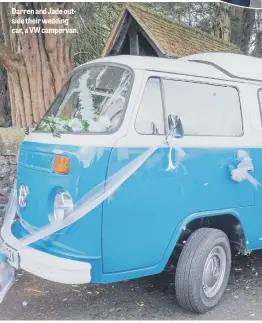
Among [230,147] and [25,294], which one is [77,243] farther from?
[230,147]

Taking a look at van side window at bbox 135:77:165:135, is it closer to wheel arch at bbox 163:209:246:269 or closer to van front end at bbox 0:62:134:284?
van front end at bbox 0:62:134:284

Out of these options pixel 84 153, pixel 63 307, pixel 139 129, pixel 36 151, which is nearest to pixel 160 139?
pixel 139 129

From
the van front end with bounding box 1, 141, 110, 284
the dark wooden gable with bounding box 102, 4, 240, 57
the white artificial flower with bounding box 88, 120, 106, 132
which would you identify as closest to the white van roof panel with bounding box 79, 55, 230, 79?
the white artificial flower with bounding box 88, 120, 106, 132

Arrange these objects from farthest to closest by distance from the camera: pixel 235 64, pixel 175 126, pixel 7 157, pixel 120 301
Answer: pixel 7 157
pixel 235 64
pixel 120 301
pixel 175 126

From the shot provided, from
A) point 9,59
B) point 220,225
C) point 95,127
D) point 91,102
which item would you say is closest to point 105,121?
point 95,127

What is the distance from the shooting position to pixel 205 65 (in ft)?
14.6

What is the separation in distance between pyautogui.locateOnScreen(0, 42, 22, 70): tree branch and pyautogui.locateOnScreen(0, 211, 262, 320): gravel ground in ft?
10.7

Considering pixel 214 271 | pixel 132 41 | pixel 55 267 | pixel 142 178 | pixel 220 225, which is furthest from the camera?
pixel 132 41

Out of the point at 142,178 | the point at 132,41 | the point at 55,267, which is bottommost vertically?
the point at 55,267

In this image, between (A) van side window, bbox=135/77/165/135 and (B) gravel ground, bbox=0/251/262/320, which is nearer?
(A) van side window, bbox=135/77/165/135

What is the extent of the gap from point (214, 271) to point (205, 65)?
2109mm

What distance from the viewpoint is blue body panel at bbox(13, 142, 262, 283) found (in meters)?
3.32

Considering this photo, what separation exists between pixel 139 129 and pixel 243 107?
138 centimetres

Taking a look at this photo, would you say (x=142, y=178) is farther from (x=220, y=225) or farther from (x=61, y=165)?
(x=220, y=225)
